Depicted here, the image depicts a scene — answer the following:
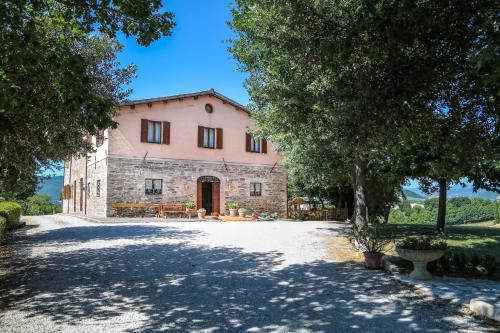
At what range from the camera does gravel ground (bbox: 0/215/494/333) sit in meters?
4.41

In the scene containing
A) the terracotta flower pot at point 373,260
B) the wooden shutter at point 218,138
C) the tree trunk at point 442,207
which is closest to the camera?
the terracotta flower pot at point 373,260

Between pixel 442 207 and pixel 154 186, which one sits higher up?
pixel 154 186

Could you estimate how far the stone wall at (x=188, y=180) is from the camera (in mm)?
20031

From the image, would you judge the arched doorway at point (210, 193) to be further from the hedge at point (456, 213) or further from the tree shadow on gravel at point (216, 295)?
the hedge at point (456, 213)

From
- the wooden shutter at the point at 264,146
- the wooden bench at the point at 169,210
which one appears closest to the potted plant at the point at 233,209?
the wooden bench at the point at 169,210

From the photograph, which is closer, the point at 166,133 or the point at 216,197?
the point at 166,133

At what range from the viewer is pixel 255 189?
24.2 meters

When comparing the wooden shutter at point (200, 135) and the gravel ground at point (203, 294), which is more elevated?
the wooden shutter at point (200, 135)

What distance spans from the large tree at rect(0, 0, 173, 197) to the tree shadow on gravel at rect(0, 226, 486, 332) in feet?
8.24

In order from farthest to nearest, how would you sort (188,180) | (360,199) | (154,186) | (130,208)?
(188,180) → (154,186) → (130,208) → (360,199)

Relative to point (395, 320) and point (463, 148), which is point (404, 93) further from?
point (395, 320)

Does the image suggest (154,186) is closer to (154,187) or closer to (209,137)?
(154,187)

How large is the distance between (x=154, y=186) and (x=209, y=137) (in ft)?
15.1

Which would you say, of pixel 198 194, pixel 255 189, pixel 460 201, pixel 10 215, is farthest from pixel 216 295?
pixel 460 201
